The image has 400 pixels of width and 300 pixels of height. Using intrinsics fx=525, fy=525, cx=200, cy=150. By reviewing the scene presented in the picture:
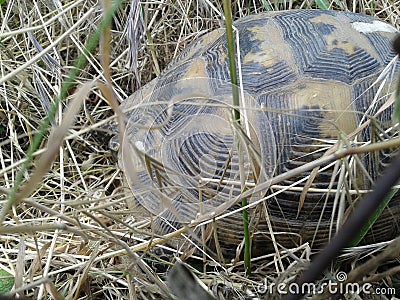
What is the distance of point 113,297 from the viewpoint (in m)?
1.31

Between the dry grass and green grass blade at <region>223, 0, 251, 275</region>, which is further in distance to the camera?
the dry grass

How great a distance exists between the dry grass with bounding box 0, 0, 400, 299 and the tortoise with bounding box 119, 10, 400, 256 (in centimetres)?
10

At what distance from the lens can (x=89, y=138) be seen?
1.87m

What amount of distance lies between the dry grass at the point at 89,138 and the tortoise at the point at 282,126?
0.10m

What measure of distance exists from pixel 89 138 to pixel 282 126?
2.79 feet

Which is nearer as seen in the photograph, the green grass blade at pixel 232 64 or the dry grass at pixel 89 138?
the green grass blade at pixel 232 64

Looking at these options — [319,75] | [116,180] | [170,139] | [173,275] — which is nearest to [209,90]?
[170,139]

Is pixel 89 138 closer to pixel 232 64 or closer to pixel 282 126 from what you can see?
pixel 282 126

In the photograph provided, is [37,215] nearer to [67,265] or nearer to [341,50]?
[67,265]

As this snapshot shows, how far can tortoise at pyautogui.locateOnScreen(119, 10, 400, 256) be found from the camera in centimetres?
125

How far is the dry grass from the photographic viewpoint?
1260 millimetres

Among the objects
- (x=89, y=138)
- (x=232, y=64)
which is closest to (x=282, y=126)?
(x=232, y=64)

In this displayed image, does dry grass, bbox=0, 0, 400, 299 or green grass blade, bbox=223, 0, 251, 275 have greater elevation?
green grass blade, bbox=223, 0, 251, 275

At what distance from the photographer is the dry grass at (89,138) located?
4.13ft
